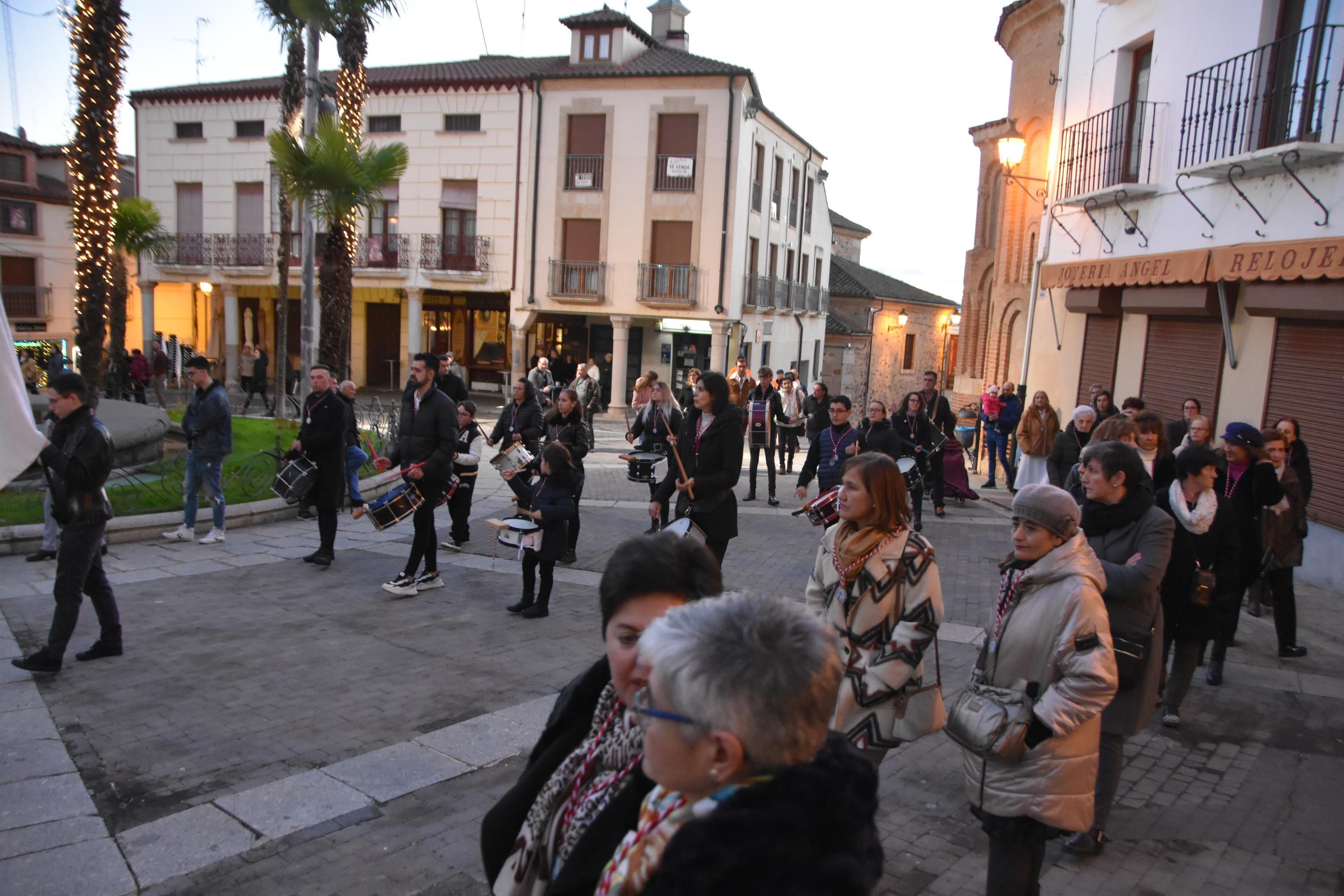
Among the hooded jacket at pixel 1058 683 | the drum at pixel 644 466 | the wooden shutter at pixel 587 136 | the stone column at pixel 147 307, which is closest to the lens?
the hooded jacket at pixel 1058 683

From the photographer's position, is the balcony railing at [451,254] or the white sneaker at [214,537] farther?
the balcony railing at [451,254]

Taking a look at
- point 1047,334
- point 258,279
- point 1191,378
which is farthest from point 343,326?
point 258,279

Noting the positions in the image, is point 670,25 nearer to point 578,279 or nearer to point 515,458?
point 578,279

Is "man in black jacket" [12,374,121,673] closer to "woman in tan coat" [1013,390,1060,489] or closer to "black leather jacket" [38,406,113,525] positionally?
"black leather jacket" [38,406,113,525]

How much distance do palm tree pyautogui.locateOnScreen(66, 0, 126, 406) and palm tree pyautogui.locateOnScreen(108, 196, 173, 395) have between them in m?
3.82

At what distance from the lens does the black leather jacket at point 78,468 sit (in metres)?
5.74

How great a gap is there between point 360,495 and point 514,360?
18.5 meters

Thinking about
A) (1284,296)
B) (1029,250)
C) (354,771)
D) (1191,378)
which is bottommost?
(354,771)

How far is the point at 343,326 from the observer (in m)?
17.1

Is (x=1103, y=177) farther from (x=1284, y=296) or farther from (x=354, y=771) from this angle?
(x=354, y=771)

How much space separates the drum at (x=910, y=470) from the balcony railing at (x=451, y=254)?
72.3 ft

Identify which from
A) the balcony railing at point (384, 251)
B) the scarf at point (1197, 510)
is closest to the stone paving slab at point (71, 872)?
the scarf at point (1197, 510)

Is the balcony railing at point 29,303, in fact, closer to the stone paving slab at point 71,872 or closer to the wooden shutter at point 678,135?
the wooden shutter at point 678,135

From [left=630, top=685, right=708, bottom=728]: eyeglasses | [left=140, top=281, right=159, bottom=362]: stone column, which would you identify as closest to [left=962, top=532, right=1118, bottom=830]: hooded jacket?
[left=630, top=685, right=708, bottom=728]: eyeglasses
